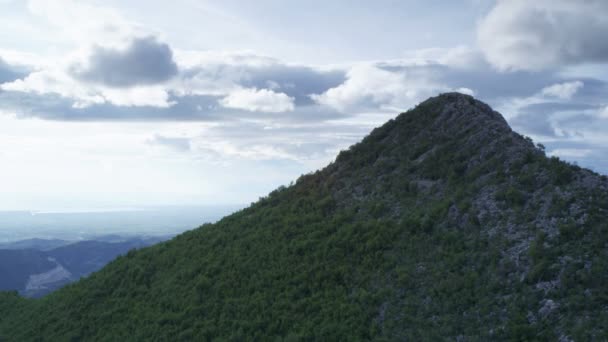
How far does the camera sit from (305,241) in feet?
58.5

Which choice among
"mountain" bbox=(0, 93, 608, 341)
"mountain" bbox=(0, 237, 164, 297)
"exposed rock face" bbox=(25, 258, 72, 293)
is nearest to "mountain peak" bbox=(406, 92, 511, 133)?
"mountain" bbox=(0, 93, 608, 341)

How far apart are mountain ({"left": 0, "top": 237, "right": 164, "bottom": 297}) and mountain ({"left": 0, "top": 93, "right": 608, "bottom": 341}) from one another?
2896 inches

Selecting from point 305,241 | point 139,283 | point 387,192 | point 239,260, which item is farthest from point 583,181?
point 139,283

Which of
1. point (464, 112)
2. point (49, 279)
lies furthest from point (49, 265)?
point (464, 112)

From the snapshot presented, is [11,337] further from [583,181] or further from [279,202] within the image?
[583,181]

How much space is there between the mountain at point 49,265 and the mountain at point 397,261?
73.6 m

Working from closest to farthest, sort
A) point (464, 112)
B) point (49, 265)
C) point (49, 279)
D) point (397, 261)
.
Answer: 1. point (397, 261)
2. point (464, 112)
3. point (49, 279)
4. point (49, 265)

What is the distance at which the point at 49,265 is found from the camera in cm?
12962

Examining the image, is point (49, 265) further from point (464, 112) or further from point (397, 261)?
point (397, 261)

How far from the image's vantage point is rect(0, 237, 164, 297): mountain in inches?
4141

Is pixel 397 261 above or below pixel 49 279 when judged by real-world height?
above

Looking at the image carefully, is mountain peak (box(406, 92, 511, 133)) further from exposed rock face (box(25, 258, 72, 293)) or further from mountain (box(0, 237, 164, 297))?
exposed rock face (box(25, 258, 72, 293))

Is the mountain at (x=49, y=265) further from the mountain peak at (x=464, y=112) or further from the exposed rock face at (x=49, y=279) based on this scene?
the mountain peak at (x=464, y=112)

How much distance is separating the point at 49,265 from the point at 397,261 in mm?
144039
